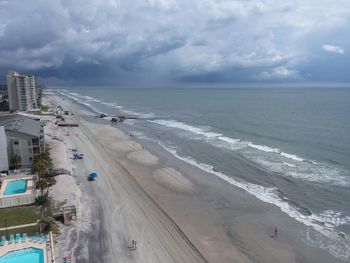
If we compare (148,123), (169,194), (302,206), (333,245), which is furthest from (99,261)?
(148,123)

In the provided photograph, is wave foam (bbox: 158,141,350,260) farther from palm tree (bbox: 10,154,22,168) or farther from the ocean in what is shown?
palm tree (bbox: 10,154,22,168)

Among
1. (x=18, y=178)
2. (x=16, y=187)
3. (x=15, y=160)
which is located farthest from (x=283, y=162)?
(x=15, y=160)

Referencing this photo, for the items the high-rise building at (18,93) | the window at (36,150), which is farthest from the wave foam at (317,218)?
the high-rise building at (18,93)

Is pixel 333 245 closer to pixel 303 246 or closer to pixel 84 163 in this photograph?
pixel 303 246

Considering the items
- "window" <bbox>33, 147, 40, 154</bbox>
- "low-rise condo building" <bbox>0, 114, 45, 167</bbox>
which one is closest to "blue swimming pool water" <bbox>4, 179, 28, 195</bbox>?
"low-rise condo building" <bbox>0, 114, 45, 167</bbox>

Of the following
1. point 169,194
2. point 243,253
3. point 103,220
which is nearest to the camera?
point 243,253
